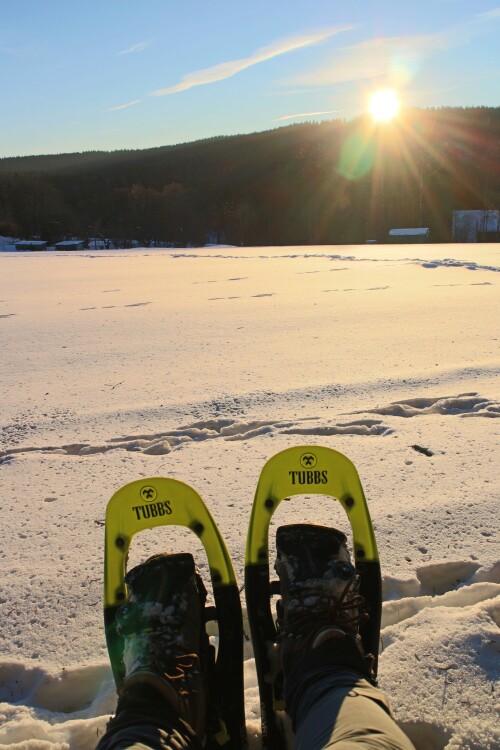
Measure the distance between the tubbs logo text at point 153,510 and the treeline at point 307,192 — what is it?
49289mm

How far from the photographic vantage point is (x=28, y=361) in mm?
4398

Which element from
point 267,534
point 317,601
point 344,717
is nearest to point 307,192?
point 267,534

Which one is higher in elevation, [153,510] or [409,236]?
[409,236]

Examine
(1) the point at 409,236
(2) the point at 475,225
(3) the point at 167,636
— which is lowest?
(3) the point at 167,636

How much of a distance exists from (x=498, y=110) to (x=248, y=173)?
35711mm

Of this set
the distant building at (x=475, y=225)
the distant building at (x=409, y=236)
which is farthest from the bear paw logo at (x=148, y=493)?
the distant building at (x=475, y=225)

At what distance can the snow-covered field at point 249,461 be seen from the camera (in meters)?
1.34

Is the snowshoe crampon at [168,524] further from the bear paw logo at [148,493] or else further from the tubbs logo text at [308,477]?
the tubbs logo text at [308,477]

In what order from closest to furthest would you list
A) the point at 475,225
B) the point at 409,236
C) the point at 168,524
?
1. the point at 168,524
2. the point at 409,236
3. the point at 475,225

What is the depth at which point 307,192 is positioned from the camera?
6178 cm

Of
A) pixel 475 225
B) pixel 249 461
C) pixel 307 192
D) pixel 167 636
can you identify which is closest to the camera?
pixel 167 636

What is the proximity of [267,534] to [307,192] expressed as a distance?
63982 millimetres

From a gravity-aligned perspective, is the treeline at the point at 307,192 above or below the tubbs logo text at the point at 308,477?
above

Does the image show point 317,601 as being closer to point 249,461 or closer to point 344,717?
point 344,717
